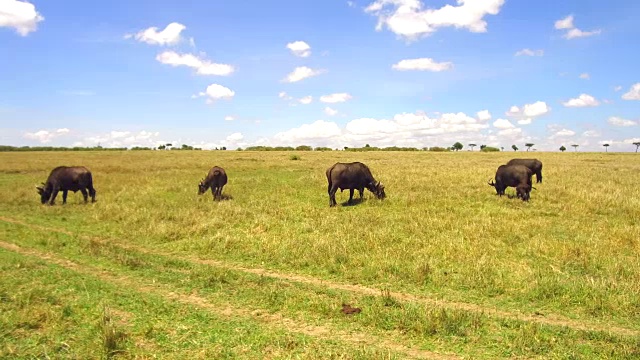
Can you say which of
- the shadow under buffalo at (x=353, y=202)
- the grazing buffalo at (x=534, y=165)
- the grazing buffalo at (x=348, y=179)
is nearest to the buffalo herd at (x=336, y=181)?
the grazing buffalo at (x=348, y=179)

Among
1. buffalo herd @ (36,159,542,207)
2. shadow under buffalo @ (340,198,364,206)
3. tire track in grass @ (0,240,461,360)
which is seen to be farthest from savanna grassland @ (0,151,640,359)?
buffalo herd @ (36,159,542,207)

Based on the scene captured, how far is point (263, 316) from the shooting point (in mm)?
7031

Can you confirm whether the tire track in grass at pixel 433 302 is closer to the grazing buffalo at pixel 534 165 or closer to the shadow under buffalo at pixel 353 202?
the shadow under buffalo at pixel 353 202

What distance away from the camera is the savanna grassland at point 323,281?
593 centimetres

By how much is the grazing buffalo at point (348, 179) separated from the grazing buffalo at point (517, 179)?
616 cm

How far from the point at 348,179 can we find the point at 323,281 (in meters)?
9.72

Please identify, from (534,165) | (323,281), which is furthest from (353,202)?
(534,165)

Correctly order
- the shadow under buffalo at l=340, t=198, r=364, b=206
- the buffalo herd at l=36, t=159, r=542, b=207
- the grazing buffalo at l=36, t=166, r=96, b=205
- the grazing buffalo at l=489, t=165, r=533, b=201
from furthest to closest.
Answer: the grazing buffalo at l=36, t=166, r=96, b=205 → the grazing buffalo at l=489, t=165, r=533, b=201 → the shadow under buffalo at l=340, t=198, r=364, b=206 → the buffalo herd at l=36, t=159, r=542, b=207

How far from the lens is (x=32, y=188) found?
929 inches

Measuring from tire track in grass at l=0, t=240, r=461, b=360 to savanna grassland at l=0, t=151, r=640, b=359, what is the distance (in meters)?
0.04

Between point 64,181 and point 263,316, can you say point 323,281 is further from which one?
point 64,181

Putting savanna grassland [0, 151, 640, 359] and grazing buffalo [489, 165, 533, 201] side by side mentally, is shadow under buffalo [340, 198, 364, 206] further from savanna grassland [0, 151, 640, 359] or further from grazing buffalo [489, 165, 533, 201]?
grazing buffalo [489, 165, 533, 201]

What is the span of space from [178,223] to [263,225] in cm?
290

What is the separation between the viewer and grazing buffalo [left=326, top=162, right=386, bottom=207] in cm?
1825
